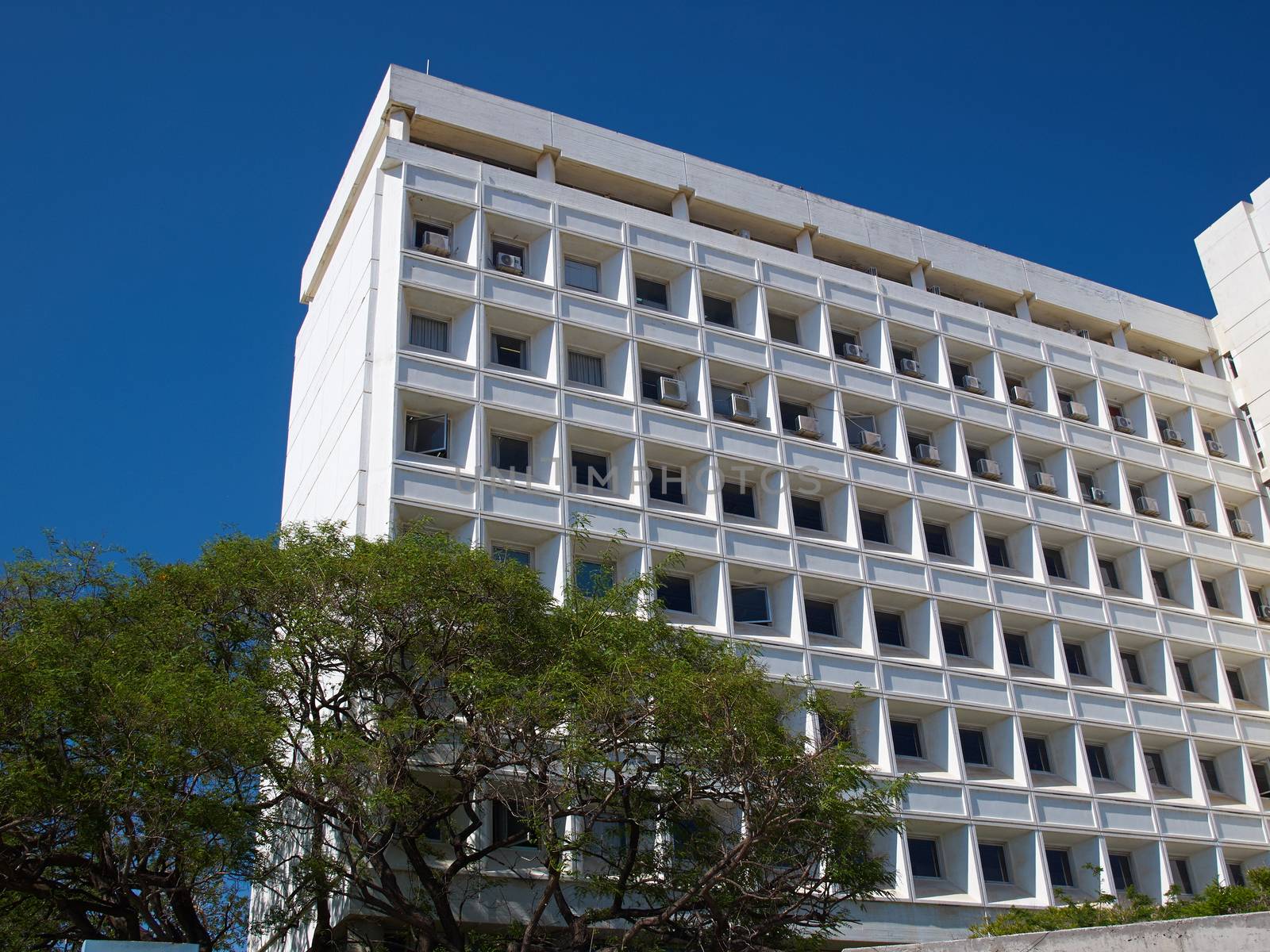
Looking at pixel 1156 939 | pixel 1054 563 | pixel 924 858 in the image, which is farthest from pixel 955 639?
pixel 1156 939

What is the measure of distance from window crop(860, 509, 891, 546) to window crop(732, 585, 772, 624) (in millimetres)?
3913

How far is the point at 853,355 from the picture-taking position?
A: 114 feet

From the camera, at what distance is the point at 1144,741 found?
110 feet

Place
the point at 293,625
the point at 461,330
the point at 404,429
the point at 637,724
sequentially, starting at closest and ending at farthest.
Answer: the point at 637,724 → the point at 293,625 → the point at 404,429 → the point at 461,330

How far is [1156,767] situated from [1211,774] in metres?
2.01

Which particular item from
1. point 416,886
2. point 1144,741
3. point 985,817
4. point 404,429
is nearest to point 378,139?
point 404,429

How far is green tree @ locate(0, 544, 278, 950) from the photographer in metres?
17.1

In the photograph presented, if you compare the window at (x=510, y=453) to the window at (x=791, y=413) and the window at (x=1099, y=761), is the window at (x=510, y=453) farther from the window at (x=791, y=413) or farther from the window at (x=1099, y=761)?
the window at (x=1099, y=761)

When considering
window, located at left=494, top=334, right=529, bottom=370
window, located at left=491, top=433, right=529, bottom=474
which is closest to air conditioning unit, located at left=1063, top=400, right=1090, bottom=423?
window, located at left=494, top=334, right=529, bottom=370

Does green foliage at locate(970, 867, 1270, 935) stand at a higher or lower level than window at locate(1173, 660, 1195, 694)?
lower

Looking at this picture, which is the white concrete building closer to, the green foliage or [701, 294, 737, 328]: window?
[701, 294, 737, 328]: window

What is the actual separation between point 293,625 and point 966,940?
11144 millimetres

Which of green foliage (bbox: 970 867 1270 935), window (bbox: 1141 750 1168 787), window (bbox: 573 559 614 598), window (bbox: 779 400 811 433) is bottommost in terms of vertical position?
green foliage (bbox: 970 867 1270 935)

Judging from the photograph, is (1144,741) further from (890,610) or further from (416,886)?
(416,886)
